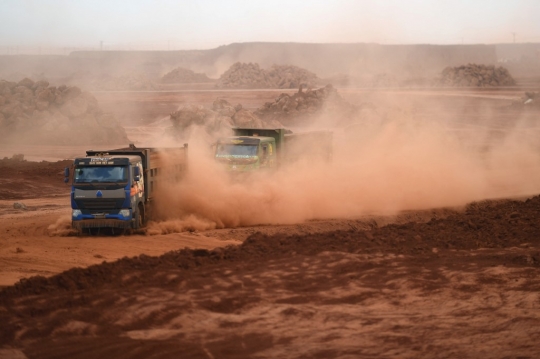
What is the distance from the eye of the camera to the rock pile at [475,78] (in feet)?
318

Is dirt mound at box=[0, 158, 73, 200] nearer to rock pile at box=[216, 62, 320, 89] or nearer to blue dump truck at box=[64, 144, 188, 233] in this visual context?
blue dump truck at box=[64, 144, 188, 233]

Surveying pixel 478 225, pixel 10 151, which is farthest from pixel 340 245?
pixel 10 151

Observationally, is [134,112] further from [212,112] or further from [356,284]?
[356,284]

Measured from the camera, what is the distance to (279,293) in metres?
13.4

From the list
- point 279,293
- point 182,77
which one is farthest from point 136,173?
point 182,77

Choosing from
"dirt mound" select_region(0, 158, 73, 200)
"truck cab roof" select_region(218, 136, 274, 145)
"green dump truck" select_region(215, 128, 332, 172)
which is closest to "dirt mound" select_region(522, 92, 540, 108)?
"green dump truck" select_region(215, 128, 332, 172)

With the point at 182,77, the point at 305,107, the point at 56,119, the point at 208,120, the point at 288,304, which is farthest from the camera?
the point at 182,77

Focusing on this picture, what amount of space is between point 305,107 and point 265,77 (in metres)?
52.2

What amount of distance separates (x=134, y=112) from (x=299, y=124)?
19.9 meters

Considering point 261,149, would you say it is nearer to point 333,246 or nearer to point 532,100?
point 333,246

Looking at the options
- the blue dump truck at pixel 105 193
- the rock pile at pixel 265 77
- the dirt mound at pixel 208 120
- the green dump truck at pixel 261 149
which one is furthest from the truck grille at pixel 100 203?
the rock pile at pixel 265 77

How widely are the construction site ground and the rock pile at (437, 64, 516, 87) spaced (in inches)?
3090

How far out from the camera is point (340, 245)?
57.5 feet

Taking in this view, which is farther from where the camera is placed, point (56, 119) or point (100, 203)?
point (56, 119)
